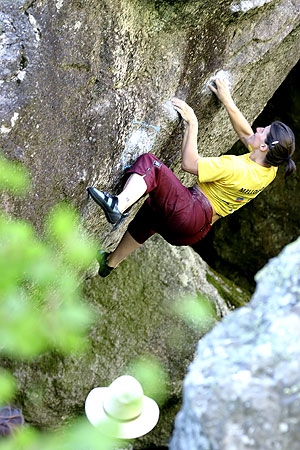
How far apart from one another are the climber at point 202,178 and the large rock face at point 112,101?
198 millimetres

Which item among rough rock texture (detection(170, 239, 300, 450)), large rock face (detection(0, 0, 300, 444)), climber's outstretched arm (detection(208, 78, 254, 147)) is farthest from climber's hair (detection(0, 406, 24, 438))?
climber's outstretched arm (detection(208, 78, 254, 147))

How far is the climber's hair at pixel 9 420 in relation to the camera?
2.50 metres

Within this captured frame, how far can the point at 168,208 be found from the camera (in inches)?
187

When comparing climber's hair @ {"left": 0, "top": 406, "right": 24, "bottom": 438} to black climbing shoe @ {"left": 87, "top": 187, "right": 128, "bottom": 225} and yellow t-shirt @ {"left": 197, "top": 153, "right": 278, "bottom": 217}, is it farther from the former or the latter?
yellow t-shirt @ {"left": 197, "top": 153, "right": 278, "bottom": 217}

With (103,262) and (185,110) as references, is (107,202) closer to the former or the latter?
(185,110)

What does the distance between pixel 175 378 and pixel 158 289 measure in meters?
0.87

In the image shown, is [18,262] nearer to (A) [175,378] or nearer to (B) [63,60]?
(B) [63,60]

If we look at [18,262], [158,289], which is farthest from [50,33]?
[158,289]

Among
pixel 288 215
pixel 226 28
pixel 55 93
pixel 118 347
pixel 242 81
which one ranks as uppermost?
pixel 55 93

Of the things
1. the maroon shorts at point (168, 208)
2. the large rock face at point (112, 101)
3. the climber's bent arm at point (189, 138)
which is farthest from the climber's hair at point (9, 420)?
the climber's bent arm at point (189, 138)

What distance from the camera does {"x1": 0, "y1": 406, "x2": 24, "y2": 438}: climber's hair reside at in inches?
98.3

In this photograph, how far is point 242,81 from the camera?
17.8 feet

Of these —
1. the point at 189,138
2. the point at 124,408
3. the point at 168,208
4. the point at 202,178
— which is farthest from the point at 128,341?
the point at 124,408

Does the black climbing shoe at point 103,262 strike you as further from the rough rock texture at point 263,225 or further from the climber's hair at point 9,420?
the rough rock texture at point 263,225
